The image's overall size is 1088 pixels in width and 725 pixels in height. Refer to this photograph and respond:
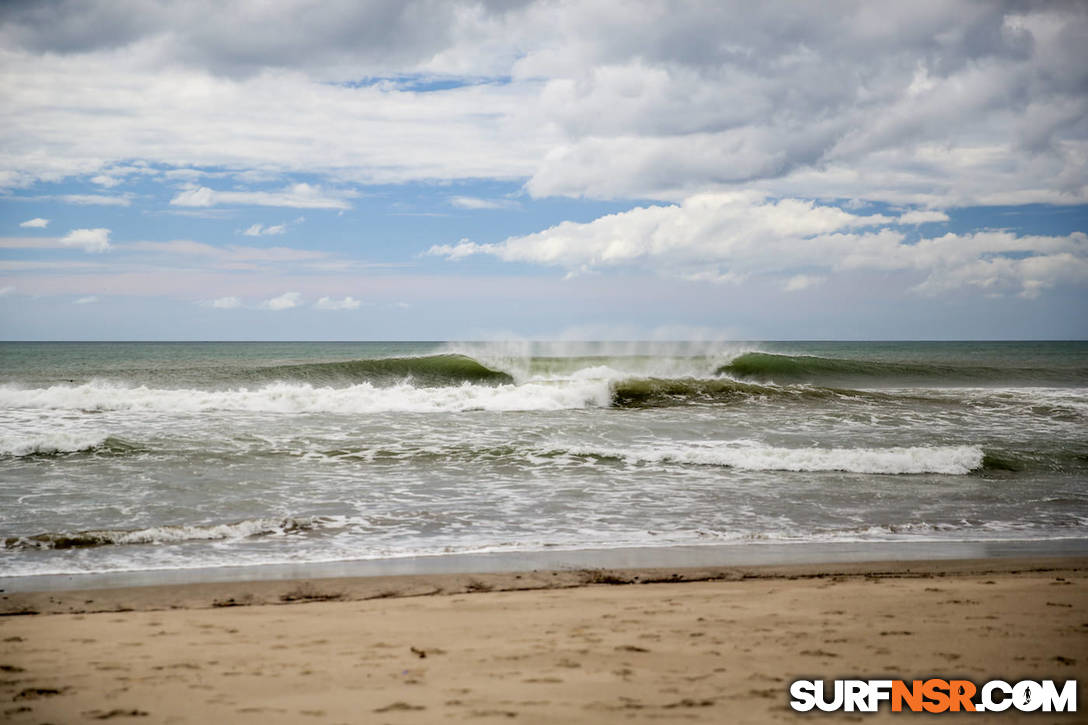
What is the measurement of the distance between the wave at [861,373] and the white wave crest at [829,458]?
17.4 m

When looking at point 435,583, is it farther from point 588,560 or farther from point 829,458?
point 829,458

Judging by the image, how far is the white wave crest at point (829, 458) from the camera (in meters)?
12.4

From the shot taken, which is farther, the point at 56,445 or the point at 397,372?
the point at 397,372

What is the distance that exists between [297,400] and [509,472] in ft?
31.1

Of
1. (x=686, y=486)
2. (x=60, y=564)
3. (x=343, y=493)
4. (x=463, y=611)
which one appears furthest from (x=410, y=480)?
(x=463, y=611)

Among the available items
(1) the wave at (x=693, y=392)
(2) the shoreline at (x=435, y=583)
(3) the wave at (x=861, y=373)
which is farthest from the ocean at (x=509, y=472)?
(3) the wave at (x=861, y=373)

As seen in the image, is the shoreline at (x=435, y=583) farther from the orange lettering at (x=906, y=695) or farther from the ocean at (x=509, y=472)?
the orange lettering at (x=906, y=695)

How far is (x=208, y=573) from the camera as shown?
21.9ft

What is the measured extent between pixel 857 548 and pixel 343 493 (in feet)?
21.5

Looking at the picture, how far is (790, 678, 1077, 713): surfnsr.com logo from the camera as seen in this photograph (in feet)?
11.5

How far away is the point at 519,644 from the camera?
14.6ft

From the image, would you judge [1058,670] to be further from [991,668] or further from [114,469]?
[114,469]

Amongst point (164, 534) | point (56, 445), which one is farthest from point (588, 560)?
point (56, 445)

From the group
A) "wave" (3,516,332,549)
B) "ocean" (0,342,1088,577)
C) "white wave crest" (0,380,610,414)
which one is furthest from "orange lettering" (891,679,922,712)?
"white wave crest" (0,380,610,414)
